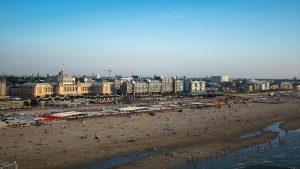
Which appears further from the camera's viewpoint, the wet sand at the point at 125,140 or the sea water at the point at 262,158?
the wet sand at the point at 125,140

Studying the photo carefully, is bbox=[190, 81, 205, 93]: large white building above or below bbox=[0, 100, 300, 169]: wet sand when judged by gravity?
above

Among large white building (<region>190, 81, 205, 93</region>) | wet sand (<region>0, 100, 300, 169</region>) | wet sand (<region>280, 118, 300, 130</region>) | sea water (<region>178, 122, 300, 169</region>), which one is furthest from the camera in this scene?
large white building (<region>190, 81, 205, 93</region>)

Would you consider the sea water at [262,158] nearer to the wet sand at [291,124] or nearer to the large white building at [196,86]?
the wet sand at [291,124]

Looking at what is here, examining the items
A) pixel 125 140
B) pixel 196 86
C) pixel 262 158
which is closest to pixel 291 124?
pixel 262 158

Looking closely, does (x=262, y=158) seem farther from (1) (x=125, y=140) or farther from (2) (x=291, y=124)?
(2) (x=291, y=124)

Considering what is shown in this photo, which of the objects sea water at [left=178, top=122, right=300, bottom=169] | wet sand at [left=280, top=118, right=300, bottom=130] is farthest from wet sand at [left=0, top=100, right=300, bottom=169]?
wet sand at [left=280, top=118, right=300, bottom=130]

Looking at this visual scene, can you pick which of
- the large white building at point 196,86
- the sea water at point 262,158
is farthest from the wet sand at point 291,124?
the large white building at point 196,86

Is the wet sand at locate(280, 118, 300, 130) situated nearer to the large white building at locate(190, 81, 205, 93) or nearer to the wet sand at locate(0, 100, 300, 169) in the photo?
the wet sand at locate(0, 100, 300, 169)

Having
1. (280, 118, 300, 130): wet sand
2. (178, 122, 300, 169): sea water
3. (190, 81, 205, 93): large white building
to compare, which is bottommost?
(178, 122, 300, 169): sea water
